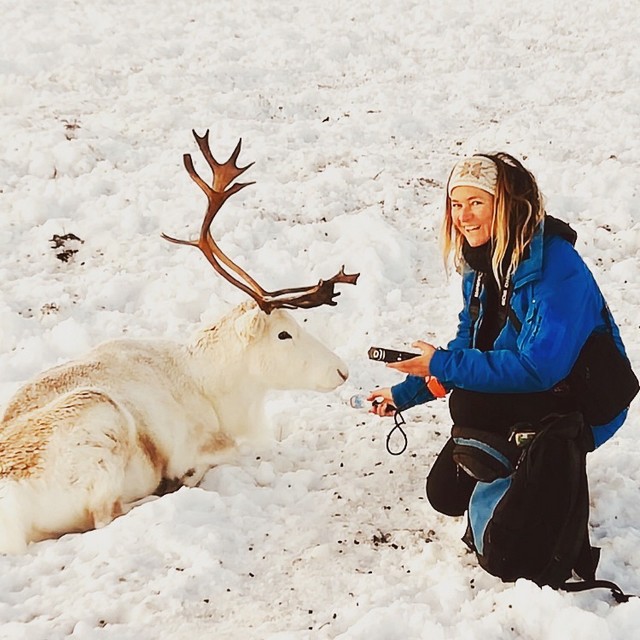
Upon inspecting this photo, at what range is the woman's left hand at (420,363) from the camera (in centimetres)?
352

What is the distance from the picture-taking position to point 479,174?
355 centimetres

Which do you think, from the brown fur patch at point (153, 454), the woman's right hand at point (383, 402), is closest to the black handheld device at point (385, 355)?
the woman's right hand at point (383, 402)

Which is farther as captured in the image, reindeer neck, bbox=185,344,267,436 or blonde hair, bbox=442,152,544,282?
reindeer neck, bbox=185,344,267,436

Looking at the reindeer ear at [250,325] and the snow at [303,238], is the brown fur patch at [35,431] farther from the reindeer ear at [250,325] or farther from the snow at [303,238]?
the reindeer ear at [250,325]

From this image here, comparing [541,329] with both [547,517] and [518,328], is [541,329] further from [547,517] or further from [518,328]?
[547,517]

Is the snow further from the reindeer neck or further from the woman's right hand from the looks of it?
the woman's right hand

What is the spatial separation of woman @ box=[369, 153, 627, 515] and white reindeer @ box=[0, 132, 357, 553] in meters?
1.35

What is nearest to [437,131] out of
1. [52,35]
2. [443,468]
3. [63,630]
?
[52,35]

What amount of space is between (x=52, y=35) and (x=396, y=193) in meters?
7.65

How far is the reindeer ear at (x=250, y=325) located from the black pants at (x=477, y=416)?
1.58 metres

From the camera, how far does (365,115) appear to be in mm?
11656

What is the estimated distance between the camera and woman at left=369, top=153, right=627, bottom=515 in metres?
3.36

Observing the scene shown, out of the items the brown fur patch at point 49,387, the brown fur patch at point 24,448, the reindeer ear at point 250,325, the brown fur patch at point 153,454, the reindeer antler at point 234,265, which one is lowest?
the brown fur patch at point 153,454

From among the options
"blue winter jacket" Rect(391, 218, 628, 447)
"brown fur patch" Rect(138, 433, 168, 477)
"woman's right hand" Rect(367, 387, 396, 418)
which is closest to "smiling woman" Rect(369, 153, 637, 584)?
"blue winter jacket" Rect(391, 218, 628, 447)
